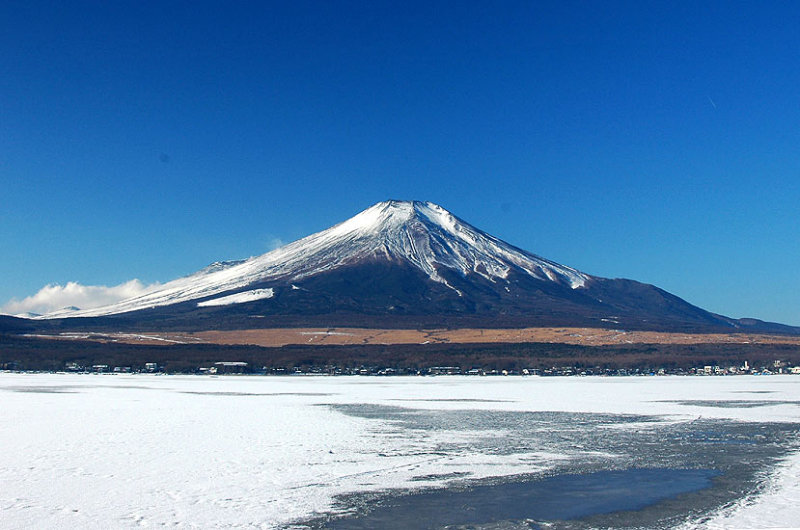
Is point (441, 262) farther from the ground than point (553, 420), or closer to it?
farther from the ground

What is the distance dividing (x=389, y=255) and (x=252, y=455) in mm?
145562

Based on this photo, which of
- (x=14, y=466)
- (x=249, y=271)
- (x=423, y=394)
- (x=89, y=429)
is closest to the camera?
(x=14, y=466)

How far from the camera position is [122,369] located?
227 ft

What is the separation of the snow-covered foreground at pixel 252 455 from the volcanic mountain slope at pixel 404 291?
78.6 metres

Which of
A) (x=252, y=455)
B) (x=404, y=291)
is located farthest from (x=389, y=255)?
(x=252, y=455)

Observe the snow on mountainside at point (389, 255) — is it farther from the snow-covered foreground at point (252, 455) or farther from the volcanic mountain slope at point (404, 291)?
the snow-covered foreground at point (252, 455)

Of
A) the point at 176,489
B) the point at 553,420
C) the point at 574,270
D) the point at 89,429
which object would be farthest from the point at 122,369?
the point at 574,270

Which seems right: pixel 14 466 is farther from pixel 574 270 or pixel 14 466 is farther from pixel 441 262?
pixel 574 270

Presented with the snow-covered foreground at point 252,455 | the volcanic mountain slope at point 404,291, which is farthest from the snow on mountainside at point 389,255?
the snow-covered foreground at point 252,455

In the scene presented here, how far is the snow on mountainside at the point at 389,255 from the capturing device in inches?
6289

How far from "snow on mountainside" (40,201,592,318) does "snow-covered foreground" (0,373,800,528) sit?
378 ft

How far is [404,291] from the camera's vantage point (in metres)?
143

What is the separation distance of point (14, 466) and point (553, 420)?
1730cm

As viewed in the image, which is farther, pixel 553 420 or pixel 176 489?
pixel 553 420
